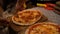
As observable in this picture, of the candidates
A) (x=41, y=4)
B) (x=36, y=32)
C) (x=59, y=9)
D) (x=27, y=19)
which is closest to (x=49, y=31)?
(x=36, y=32)

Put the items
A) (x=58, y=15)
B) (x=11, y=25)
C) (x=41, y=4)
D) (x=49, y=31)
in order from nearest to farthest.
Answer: (x=49, y=31) → (x=11, y=25) → (x=58, y=15) → (x=41, y=4)

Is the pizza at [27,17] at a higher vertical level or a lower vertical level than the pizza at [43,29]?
higher

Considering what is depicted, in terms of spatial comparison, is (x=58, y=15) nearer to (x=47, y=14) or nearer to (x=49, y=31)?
(x=47, y=14)

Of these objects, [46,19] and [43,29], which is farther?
[46,19]

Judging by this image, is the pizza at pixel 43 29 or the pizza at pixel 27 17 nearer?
the pizza at pixel 43 29
